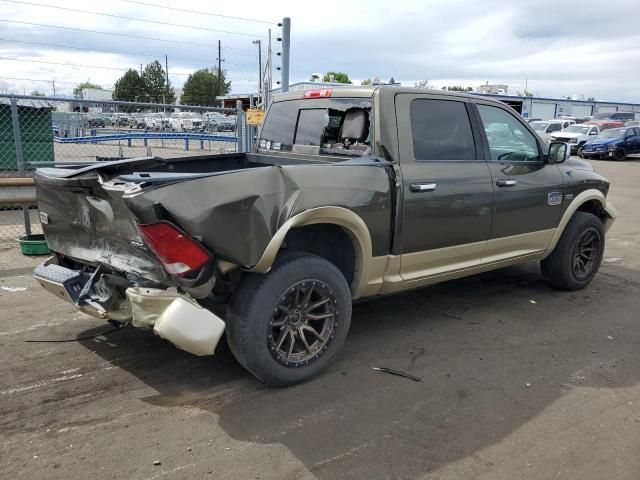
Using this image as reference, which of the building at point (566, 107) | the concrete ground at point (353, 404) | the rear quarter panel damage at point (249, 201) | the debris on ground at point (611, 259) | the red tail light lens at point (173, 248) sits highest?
the building at point (566, 107)

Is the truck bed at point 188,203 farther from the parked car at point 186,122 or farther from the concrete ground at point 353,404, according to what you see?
the parked car at point 186,122

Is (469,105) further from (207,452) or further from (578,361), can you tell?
(207,452)

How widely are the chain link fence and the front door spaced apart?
339 cm

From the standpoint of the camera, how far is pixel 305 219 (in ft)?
11.6

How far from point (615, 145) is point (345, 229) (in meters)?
25.4

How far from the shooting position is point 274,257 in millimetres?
3357

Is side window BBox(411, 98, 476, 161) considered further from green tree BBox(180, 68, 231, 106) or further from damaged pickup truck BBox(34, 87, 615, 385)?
green tree BBox(180, 68, 231, 106)

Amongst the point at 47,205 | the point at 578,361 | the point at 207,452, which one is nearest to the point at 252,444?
the point at 207,452

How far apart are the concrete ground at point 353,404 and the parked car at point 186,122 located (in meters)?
9.48

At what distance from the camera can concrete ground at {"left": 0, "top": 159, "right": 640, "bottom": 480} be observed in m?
2.84

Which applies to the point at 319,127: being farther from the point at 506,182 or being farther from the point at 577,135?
the point at 577,135

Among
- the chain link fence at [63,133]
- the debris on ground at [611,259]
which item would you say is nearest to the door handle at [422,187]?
the chain link fence at [63,133]

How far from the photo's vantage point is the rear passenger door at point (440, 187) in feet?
13.6

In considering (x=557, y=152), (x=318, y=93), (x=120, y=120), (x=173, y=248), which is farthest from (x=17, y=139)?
(x=120, y=120)
